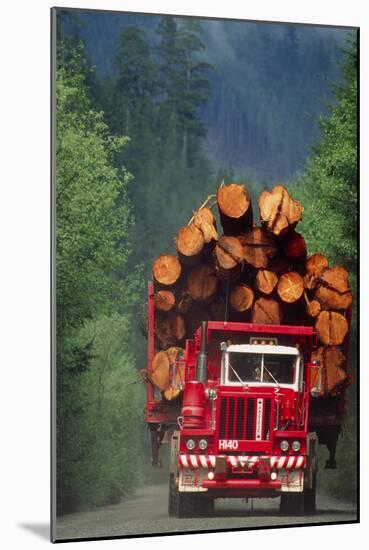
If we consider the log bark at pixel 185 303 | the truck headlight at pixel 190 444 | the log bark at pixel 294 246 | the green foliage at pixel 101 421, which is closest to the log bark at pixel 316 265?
the log bark at pixel 294 246

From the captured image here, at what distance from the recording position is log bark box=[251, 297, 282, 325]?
21.0 metres

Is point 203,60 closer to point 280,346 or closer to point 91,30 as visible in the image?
point 91,30

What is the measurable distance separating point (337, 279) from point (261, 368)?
1.58m

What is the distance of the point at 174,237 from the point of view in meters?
20.9

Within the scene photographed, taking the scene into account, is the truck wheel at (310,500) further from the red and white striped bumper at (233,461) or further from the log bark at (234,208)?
the log bark at (234,208)

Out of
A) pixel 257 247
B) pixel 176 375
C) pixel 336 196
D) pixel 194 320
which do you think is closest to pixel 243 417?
pixel 176 375

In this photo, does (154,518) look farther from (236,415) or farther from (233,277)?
(233,277)

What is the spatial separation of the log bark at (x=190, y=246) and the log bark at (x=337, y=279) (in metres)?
1.61

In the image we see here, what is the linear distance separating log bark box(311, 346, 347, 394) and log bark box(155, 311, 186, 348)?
5.42 feet

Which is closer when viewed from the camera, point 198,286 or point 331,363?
point 198,286

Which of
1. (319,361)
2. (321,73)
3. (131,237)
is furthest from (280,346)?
(321,73)

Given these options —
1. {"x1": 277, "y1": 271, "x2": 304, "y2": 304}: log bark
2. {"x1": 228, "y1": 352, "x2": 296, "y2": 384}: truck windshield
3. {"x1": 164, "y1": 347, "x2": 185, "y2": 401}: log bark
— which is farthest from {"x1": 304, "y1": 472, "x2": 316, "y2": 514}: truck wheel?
{"x1": 277, "y1": 271, "x2": 304, "y2": 304}: log bark

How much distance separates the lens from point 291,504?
2122 cm

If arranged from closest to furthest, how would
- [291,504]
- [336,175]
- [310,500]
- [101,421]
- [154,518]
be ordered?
[101,421], [154,518], [291,504], [310,500], [336,175]
